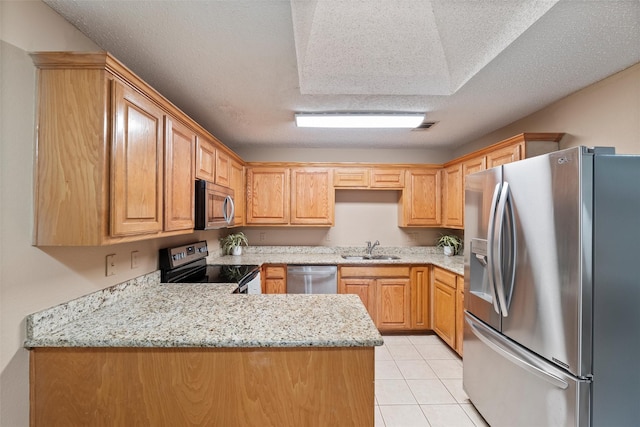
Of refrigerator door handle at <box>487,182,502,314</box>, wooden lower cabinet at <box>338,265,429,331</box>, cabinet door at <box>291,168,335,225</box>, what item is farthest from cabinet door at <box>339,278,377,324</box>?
refrigerator door handle at <box>487,182,502,314</box>

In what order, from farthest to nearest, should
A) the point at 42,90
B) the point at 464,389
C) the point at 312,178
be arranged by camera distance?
the point at 312,178
the point at 464,389
the point at 42,90

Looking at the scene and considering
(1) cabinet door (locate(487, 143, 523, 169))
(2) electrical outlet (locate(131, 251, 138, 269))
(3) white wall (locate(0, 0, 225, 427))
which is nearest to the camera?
(3) white wall (locate(0, 0, 225, 427))

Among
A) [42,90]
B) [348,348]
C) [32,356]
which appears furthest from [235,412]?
→ [42,90]

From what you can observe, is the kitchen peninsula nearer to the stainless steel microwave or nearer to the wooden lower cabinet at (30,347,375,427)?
the wooden lower cabinet at (30,347,375,427)

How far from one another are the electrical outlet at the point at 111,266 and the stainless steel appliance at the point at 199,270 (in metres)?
0.51

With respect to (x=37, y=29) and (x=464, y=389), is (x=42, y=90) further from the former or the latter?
(x=464, y=389)

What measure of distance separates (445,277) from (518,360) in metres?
1.49

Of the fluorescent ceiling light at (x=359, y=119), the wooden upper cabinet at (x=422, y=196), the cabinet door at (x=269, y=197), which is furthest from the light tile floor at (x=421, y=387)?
the fluorescent ceiling light at (x=359, y=119)

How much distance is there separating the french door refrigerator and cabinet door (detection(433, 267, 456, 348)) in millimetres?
1198

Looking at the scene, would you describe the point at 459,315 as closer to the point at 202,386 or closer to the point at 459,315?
the point at 459,315

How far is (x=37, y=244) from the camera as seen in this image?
1.21 metres

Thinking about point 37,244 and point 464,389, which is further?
point 464,389

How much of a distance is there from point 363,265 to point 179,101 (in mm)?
2541

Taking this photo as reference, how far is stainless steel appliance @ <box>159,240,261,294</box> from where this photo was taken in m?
2.20
